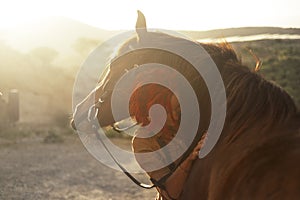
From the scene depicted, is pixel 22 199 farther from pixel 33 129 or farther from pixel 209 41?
pixel 33 129

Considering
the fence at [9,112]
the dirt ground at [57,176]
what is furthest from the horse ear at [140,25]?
the fence at [9,112]

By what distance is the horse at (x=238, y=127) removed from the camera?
7.59 feet

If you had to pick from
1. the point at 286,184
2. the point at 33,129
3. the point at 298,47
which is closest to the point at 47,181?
the point at 33,129

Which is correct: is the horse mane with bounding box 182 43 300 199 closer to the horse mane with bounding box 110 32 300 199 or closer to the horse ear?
the horse mane with bounding box 110 32 300 199

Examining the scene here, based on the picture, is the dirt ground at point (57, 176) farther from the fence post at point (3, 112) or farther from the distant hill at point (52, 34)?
the distant hill at point (52, 34)

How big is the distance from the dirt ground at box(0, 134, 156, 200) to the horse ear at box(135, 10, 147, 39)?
21.5ft

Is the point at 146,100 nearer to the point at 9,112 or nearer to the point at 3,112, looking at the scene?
the point at 9,112

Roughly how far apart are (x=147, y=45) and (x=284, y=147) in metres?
1.09

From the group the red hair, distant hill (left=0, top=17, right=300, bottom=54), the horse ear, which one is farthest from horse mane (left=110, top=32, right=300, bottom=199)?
distant hill (left=0, top=17, right=300, bottom=54)

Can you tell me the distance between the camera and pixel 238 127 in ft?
8.91

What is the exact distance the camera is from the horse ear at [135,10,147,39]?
3.13 m

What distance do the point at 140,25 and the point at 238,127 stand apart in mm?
899

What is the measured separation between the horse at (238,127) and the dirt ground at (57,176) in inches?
257

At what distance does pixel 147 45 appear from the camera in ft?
10.2
